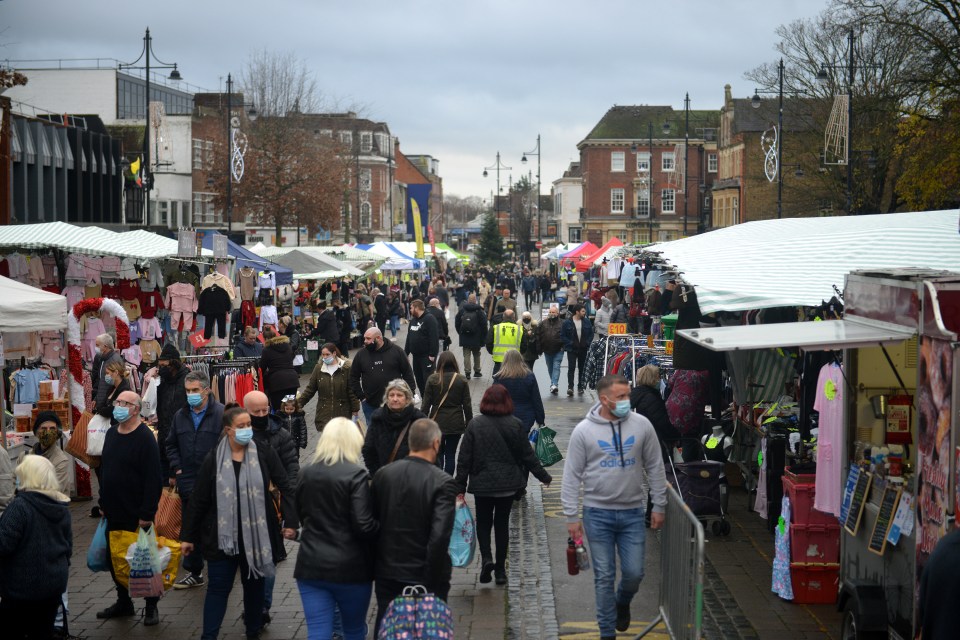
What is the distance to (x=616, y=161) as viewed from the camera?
102250 millimetres

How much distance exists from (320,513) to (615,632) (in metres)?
2.44

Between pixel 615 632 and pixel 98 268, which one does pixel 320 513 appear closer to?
pixel 615 632

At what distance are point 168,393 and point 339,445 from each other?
489 centimetres

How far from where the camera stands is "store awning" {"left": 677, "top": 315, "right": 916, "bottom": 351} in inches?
250

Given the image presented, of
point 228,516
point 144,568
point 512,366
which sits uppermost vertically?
point 512,366

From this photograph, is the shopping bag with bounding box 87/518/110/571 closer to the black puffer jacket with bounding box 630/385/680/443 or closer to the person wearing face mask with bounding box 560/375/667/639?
the person wearing face mask with bounding box 560/375/667/639

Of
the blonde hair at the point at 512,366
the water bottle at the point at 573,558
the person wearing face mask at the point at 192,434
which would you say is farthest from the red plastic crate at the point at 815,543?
the person wearing face mask at the point at 192,434

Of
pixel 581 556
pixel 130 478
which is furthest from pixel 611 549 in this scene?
pixel 130 478

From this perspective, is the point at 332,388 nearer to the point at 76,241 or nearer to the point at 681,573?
the point at 76,241

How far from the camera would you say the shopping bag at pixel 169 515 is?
8211mm

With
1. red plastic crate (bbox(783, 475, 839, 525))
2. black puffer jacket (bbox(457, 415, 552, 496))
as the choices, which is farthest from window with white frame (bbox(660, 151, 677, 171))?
black puffer jacket (bbox(457, 415, 552, 496))

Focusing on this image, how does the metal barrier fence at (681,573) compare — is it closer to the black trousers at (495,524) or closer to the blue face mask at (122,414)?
the black trousers at (495,524)

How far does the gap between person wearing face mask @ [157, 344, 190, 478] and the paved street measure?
1.27 m

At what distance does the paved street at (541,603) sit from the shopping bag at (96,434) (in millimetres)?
900
